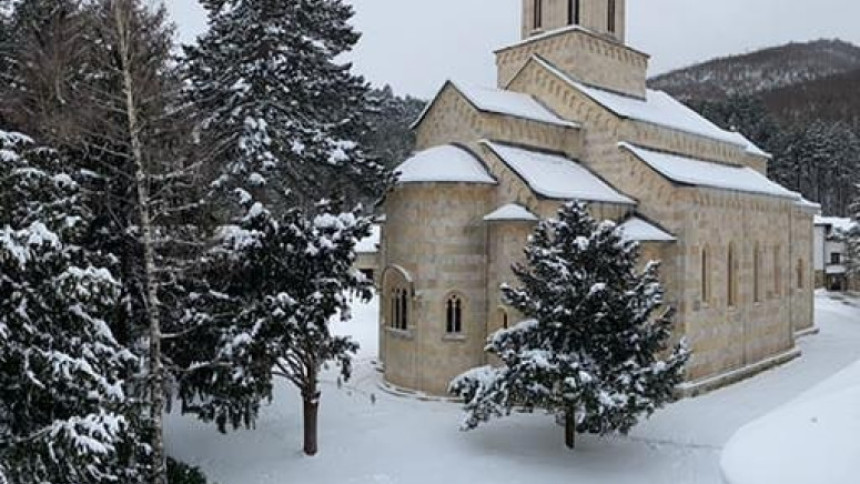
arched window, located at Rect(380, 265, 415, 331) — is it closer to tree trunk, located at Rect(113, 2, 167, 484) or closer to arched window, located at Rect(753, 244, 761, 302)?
tree trunk, located at Rect(113, 2, 167, 484)

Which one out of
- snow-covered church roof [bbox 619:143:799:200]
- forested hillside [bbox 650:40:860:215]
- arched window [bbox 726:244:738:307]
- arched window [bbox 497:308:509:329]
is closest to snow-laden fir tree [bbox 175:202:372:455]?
arched window [bbox 497:308:509:329]

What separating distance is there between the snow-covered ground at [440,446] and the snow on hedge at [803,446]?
9.33m

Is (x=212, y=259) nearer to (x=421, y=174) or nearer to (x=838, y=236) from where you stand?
(x=421, y=174)

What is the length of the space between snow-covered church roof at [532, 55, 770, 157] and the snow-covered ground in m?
9.14

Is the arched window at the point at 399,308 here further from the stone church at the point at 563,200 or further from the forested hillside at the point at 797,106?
the forested hillside at the point at 797,106

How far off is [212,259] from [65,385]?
387cm

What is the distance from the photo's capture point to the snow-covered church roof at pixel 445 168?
20.9 metres

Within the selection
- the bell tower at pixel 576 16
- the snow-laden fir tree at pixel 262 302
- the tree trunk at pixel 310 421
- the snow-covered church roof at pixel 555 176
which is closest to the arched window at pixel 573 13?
the bell tower at pixel 576 16

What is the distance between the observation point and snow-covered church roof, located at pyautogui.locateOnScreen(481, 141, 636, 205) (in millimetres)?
20922

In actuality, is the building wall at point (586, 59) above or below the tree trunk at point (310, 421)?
above

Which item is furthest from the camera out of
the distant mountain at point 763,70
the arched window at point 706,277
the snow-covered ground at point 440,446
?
the distant mountain at point 763,70

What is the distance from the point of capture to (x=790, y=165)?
72.1m

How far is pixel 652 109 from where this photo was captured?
27141 millimetres

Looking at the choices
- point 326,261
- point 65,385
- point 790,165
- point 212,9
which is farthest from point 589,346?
point 790,165
